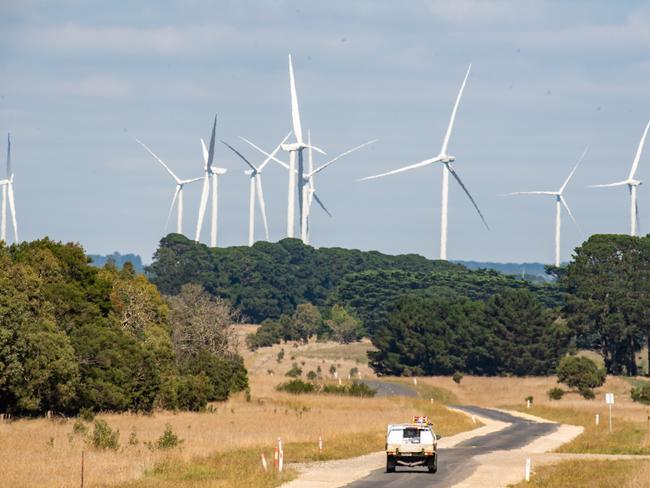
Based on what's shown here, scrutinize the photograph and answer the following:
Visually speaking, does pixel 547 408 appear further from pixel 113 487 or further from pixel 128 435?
pixel 113 487

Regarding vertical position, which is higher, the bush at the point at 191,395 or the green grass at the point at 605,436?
the bush at the point at 191,395

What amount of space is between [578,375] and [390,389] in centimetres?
1970

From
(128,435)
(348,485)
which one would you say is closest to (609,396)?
(128,435)

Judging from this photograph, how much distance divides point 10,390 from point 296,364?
93.1m

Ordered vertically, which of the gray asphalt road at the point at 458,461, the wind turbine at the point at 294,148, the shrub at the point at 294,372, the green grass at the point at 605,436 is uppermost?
the wind turbine at the point at 294,148

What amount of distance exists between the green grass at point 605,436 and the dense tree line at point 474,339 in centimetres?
4451

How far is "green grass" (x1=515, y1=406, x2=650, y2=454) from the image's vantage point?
221 ft

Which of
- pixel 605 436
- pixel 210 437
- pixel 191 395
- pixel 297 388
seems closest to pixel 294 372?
pixel 297 388

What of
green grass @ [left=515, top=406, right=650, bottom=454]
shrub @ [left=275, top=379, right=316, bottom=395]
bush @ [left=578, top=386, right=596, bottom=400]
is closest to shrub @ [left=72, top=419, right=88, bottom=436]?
green grass @ [left=515, top=406, right=650, bottom=454]

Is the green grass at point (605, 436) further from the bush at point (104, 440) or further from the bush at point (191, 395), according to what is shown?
the bush at point (104, 440)

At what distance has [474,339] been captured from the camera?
153 meters

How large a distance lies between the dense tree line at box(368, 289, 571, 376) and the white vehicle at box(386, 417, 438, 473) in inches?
3910

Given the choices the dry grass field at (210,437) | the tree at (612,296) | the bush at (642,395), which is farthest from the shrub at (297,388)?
the tree at (612,296)

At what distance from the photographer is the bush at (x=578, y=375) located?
131 m
